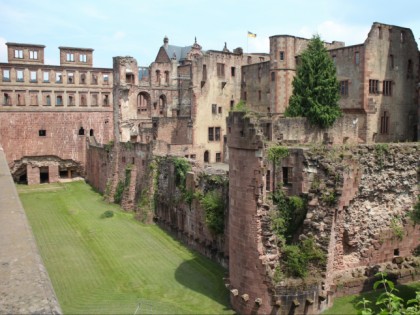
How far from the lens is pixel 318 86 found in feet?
105

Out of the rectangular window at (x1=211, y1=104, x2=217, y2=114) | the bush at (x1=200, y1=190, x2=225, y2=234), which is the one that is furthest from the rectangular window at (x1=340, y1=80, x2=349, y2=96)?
the bush at (x1=200, y1=190, x2=225, y2=234)

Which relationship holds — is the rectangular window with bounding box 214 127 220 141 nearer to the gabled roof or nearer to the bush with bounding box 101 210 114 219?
the bush with bounding box 101 210 114 219

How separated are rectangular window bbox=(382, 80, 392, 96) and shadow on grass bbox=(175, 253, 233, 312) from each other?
68.9 feet

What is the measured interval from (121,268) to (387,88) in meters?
24.7

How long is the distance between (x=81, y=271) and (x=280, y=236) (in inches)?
354

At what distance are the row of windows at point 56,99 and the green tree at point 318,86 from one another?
862 inches

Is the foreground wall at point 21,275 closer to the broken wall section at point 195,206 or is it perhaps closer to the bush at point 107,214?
the broken wall section at point 195,206

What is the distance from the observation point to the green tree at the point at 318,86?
3198 cm

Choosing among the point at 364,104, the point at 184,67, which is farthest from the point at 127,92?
the point at 364,104

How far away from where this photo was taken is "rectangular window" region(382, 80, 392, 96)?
34.3 metres

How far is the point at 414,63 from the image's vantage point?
3569cm

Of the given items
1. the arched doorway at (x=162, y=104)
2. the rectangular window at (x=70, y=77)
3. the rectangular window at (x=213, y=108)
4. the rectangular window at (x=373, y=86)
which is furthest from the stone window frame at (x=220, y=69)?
the rectangular window at (x=70, y=77)

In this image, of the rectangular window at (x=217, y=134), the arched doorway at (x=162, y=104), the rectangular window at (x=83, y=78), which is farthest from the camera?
the arched doorway at (x=162, y=104)

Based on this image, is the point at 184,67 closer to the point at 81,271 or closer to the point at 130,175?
the point at 130,175
